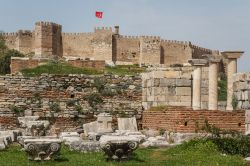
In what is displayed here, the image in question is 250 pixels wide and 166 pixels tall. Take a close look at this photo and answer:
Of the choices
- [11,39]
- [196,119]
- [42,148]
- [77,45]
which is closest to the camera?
[42,148]

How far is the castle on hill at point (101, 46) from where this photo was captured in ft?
264

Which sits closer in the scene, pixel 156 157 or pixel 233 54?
pixel 156 157

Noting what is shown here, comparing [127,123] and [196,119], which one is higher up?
[196,119]

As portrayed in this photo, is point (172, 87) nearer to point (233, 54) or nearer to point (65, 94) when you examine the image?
point (233, 54)

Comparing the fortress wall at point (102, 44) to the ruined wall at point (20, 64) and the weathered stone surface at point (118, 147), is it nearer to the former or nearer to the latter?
the ruined wall at point (20, 64)

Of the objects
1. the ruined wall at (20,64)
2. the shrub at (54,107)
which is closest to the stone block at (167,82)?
the shrub at (54,107)

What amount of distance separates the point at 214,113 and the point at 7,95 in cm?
772

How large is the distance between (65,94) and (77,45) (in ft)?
194

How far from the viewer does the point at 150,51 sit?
8244 centimetres

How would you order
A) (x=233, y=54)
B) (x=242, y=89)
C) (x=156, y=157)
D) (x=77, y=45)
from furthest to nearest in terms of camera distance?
(x=77, y=45), (x=233, y=54), (x=242, y=89), (x=156, y=157)

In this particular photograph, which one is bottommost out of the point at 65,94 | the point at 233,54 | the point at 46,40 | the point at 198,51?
A: the point at 65,94

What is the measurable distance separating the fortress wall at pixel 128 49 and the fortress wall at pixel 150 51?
747 millimetres

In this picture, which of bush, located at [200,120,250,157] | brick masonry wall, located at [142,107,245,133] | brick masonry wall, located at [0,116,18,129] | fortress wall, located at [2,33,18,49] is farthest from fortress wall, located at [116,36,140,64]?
bush, located at [200,120,250,157]

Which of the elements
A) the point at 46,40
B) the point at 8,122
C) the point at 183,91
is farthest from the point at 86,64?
the point at 8,122
